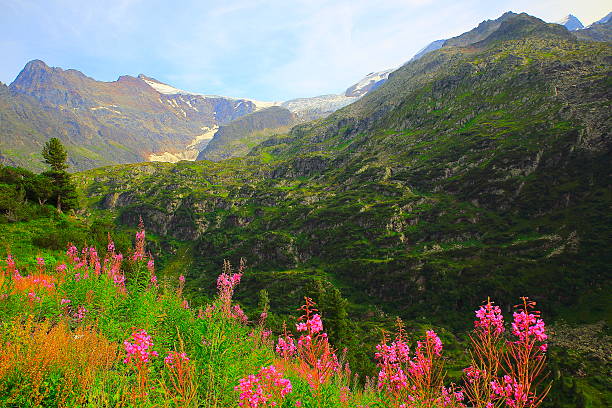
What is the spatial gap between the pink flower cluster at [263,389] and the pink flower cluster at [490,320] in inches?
143

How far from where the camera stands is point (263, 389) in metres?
5.56

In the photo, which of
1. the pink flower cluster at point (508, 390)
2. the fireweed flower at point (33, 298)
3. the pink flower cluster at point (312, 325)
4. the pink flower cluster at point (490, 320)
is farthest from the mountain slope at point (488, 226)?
the fireweed flower at point (33, 298)

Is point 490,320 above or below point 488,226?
above

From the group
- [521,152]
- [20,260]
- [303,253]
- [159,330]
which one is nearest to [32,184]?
[20,260]

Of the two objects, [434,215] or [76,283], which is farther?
[434,215]

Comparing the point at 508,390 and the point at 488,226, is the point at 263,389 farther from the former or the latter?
the point at 488,226

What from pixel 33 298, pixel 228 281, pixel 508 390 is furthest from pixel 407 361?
pixel 33 298

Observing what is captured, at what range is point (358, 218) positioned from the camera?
183m

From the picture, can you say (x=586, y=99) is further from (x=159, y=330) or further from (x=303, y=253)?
(x=159, y=330)

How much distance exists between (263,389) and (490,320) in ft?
14.2

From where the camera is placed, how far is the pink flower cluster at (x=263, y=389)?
468 cm

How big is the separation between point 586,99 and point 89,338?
771 feet

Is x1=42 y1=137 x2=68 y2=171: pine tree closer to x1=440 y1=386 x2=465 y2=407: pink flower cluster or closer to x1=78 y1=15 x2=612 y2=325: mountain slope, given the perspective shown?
x1=440 y1=386 x2=465 y2=407: pink flower cluster

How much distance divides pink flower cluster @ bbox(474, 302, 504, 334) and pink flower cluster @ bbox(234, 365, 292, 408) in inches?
143
